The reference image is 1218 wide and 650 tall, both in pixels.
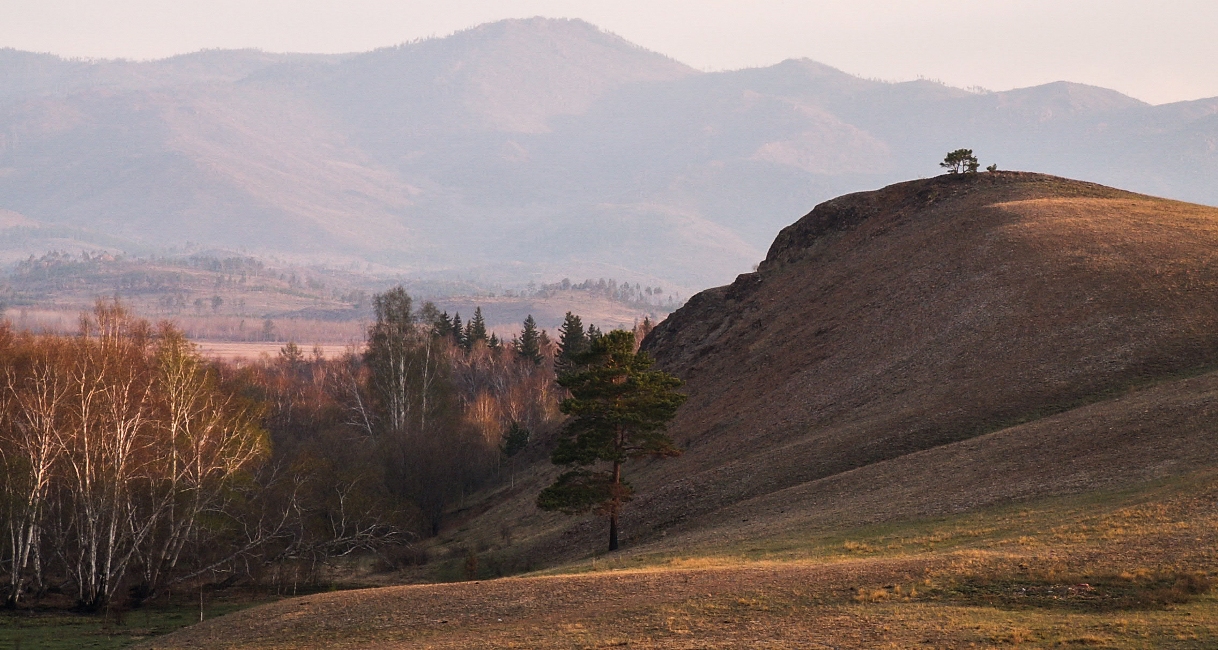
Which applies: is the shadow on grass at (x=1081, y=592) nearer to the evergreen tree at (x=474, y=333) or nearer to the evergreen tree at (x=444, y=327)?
the evergreen tree at (x=444, y=327)

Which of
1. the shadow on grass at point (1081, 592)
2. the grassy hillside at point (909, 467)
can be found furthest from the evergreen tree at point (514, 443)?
the shadow on grass at point (1081, 592)

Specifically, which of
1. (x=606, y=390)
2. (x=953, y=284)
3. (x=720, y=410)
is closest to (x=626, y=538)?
(x=606, y=390)

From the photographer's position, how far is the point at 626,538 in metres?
52.9

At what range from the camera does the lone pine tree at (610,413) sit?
47.9 m

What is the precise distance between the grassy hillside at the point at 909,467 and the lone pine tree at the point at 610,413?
3110mm

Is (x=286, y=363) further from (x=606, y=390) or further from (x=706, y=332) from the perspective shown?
(x=606, y=390)

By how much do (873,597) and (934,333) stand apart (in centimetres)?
3973

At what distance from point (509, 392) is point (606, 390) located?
85294 millimetres

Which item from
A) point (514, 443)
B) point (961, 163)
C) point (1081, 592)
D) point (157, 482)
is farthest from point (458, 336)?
point (1081, 592)

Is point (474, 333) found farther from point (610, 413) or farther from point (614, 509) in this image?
point (610, 413)

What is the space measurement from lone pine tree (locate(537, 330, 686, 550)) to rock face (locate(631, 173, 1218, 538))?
5.53 meters

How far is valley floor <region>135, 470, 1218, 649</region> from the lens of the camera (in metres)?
24.4

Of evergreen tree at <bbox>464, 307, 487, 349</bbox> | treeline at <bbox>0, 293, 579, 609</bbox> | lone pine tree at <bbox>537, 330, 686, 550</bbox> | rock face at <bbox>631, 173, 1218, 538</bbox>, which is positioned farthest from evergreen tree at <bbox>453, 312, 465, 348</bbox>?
lone pine tree at <bbox>537, 330, 686, 550</bbox>

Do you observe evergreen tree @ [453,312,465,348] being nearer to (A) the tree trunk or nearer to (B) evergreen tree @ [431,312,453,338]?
(B) evergreen tree @ [431,312,453,338]
